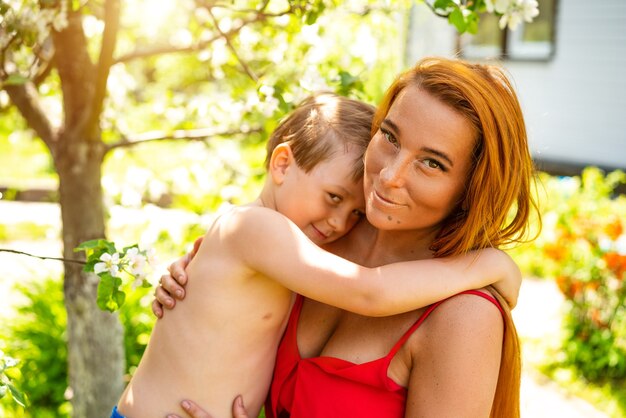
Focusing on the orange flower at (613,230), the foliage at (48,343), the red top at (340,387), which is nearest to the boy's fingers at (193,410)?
the red top at (340,387)

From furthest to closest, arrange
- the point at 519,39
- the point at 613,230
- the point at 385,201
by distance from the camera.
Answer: the point at 519,39 → the point at 613,230 → the point at 385,201

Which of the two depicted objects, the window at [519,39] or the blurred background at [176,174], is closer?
the blurred background at [176,174]

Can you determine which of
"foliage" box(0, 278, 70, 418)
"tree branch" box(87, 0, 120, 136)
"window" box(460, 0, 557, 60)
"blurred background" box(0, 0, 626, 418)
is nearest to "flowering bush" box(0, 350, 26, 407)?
"blurred background" box(0, 0, 626, 418)

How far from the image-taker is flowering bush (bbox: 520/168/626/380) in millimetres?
4449

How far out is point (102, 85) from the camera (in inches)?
105

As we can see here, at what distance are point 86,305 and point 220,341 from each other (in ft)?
3.94

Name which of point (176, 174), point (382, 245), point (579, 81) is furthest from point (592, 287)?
point (579, 81)

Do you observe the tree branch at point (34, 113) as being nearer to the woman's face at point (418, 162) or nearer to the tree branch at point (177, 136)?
the tree branch at point (177, 136)

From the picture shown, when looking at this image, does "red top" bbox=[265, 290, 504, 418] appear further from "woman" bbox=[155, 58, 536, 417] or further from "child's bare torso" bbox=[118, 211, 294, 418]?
"child's bare torso" bbox=[118, 211, 294, 418]

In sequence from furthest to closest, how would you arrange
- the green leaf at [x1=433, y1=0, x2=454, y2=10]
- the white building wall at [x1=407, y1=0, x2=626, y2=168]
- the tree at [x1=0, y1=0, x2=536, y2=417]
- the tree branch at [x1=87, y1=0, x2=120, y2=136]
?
1. the white building wall at [x1=407, y1=0, x2=626, y2=168]
2. the tree branch at [x1=87, y1=0, x2=120, y2=136]
3. the tree at [x1=0, y1=0, x2=536, y2=417]
4. the green leaf at [x1=433, y1=0, x2=454, y2=10]

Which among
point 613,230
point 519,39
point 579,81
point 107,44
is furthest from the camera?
point 519,39

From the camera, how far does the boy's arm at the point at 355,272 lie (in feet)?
5.29

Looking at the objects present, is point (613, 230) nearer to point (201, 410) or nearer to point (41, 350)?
point (201, 410)

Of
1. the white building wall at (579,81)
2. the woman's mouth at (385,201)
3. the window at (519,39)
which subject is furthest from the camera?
the window at (519,39)
